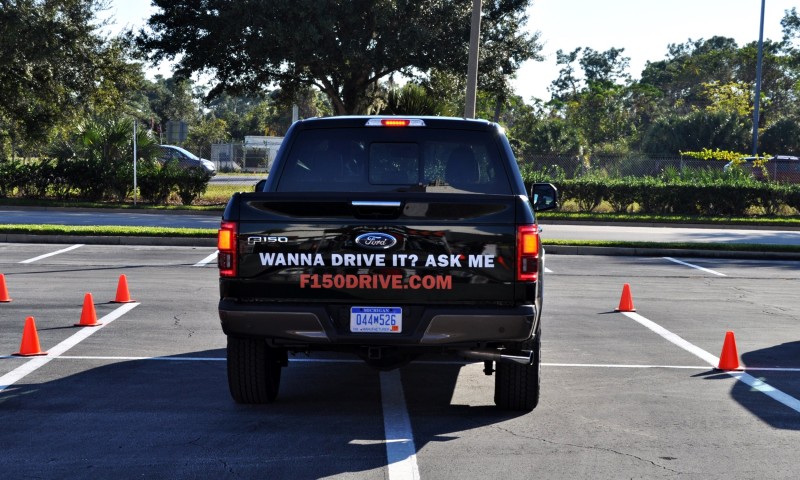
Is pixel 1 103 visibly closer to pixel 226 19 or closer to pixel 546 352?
pixel 226 19

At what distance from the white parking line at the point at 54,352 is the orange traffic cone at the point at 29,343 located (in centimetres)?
12

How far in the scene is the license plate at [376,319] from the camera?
6.82 meters

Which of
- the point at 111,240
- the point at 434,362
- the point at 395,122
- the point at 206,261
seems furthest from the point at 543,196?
the point at 111,240

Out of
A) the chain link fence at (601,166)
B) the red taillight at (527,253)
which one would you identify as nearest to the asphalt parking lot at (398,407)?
the red taillight at (527,253)

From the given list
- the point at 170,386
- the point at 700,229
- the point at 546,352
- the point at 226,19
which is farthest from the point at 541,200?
the point at 226,19

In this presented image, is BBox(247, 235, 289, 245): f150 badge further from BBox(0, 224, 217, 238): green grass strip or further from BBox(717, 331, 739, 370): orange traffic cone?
BBox(0, 224, 217, 238): green grass strip

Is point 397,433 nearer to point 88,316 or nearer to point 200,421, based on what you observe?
point 200,421

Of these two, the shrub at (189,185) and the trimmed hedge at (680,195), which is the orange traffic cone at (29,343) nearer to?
the shrub at (189,185)

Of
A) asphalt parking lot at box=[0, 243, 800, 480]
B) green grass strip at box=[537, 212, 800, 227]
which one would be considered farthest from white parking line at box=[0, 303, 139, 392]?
green grass strip at box=[537, 212, 800, 227]

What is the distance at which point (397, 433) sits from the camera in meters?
6.84

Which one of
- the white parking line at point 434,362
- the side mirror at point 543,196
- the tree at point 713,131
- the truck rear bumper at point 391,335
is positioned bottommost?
the white parking line at point 434,362

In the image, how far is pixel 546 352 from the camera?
10195 mm

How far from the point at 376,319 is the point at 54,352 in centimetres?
404

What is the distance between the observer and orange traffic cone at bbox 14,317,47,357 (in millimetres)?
9320
